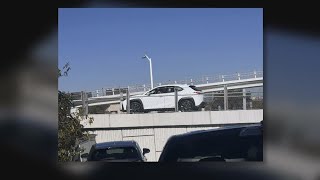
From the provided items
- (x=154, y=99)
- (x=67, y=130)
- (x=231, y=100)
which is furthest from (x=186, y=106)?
(x=67, y=130)

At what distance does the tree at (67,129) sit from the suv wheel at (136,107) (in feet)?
2.90

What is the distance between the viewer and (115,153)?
6.28 m

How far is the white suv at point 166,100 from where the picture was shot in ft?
20.8

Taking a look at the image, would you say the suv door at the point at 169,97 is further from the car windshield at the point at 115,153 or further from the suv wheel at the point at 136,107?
the car windshield at the point at 115,153

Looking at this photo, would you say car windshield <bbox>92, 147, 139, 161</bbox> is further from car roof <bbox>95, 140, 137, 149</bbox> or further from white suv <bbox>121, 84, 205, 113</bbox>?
white suv <bbox>121, 84, 205, 113</bbox>

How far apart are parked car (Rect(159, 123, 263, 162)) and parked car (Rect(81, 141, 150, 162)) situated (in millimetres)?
422

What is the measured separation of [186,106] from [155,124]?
1.63 ft

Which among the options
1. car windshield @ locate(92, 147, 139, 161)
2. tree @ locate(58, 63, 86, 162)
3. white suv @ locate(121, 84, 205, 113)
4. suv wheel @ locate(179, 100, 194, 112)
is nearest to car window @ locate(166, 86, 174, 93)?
white suv @ locate(121, 84, 205, 113)

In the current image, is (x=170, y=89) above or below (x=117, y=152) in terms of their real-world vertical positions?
above

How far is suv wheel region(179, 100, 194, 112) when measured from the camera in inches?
260

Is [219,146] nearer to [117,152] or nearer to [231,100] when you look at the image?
[231,100]

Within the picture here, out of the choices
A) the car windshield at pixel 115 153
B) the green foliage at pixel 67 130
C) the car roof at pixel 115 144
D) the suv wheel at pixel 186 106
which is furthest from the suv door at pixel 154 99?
the green foliage at pixel 67 130
